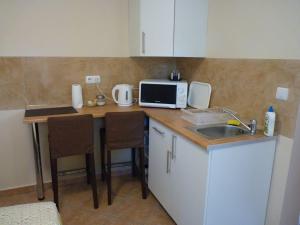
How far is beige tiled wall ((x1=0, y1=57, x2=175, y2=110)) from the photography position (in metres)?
2.22

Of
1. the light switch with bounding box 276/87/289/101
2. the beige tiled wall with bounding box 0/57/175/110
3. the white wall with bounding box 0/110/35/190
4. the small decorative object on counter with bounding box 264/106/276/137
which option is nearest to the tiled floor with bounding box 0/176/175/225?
the white wall with bounding box 0/110/35/190

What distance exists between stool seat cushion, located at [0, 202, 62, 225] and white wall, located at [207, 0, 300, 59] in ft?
5.45

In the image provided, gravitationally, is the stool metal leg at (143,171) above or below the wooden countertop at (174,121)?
below

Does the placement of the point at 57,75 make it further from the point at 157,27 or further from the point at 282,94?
the point at 282,94

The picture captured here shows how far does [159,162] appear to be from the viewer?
2104 mm

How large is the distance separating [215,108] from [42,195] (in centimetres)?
178

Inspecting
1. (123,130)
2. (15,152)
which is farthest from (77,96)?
(15,152)

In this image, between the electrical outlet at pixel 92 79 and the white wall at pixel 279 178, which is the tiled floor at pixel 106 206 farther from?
the electrical outlet at pixel 92 79

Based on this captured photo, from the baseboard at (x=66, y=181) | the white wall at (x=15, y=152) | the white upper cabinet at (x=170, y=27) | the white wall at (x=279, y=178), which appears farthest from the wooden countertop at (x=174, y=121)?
the baseboard at (x=66, y=181)

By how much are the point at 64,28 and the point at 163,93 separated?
112 centimetres

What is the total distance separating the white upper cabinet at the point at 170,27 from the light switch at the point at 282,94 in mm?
914

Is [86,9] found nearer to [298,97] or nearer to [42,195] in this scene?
[42,195]

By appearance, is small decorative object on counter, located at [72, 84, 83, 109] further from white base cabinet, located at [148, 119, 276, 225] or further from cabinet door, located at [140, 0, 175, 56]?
white base cabinet, located at [148, 119, 276, 225]

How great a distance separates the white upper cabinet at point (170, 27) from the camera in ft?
7.18
